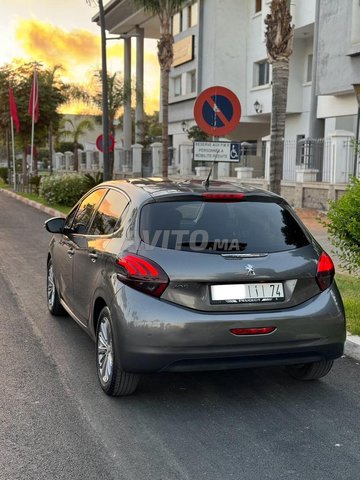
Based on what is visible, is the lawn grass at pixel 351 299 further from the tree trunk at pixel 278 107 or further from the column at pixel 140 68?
the column at pixel 140 68

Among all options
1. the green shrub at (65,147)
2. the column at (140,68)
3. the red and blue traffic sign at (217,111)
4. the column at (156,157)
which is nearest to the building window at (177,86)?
the column at (140,68)

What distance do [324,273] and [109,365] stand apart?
1733 millimetres

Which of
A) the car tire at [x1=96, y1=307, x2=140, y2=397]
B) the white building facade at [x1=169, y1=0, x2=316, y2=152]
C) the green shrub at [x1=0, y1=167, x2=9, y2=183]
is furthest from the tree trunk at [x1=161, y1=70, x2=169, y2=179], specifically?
the green shrub at [x1=0, y1=167, x2=9, y2=183]

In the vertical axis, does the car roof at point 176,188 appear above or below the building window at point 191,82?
below

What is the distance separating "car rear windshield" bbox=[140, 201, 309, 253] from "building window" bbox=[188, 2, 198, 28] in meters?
33.7

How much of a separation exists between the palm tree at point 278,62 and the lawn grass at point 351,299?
3.79m

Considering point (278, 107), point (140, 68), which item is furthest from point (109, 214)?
point (140, 68)

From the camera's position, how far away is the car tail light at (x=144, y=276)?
160 inches

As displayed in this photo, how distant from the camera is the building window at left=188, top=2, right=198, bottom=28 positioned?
3584cm

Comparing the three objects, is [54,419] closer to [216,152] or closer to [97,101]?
[216,152]

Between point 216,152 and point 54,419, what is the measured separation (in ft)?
18.6

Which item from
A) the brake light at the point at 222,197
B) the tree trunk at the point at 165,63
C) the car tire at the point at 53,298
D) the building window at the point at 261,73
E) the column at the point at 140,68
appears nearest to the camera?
the brake light at the point at 222,197

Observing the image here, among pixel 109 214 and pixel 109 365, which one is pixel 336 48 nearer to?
pixel 109 214

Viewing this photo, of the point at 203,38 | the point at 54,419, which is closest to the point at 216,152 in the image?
the point at 54,419
